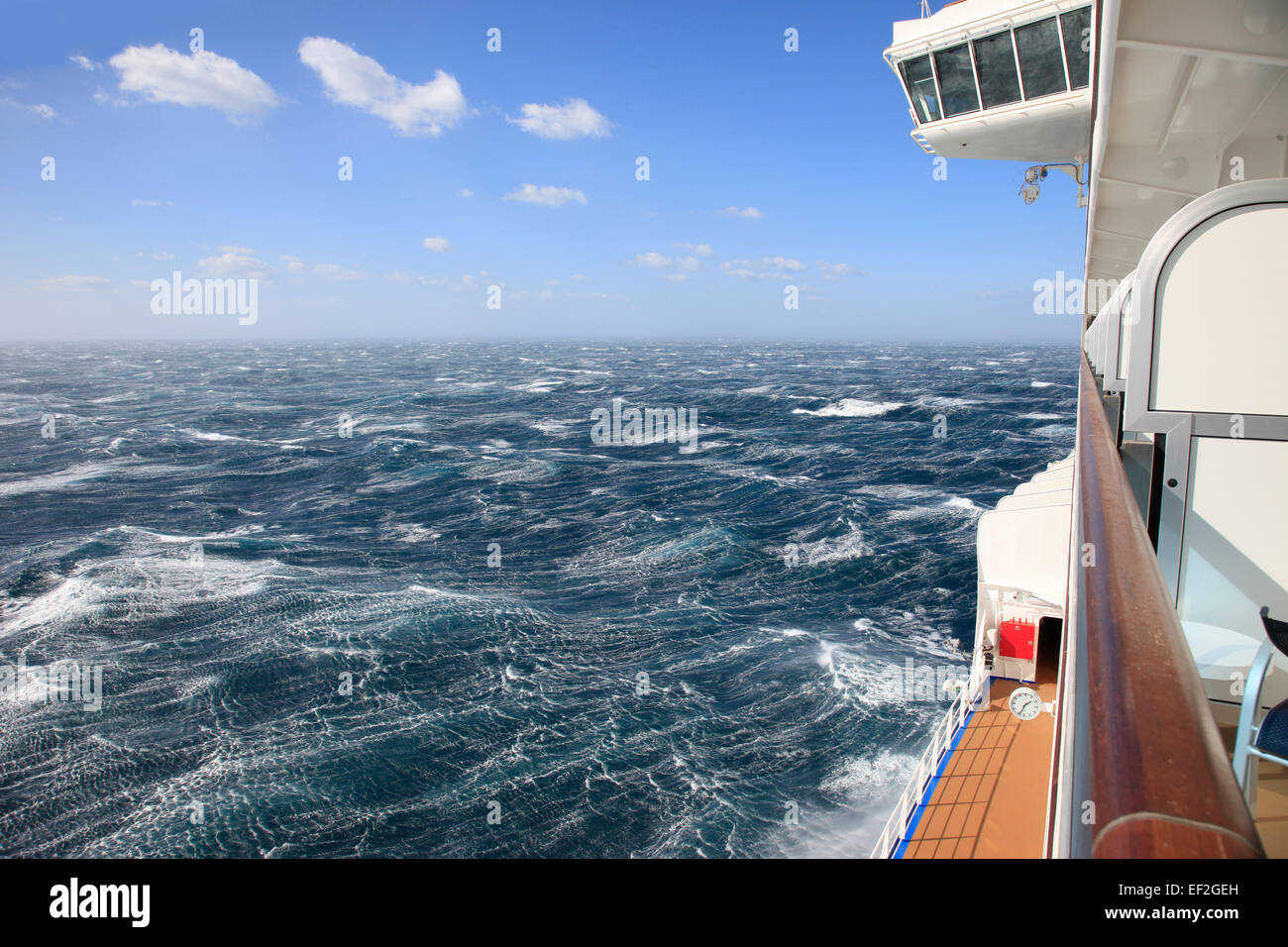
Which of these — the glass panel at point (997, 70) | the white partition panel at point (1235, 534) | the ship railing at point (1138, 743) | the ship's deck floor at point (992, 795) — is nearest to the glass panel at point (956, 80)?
the glass panel at point (997, 70)

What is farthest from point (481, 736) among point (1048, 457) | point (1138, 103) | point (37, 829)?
point (1048, 457)

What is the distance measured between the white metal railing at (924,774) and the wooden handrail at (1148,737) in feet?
26.0

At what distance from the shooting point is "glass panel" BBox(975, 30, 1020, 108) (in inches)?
645

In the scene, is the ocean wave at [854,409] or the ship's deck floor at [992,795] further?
the ocean wave at [854,409]

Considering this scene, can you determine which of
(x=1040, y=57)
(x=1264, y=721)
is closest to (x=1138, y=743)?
(x=1264, y=721)

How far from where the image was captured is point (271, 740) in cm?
1517

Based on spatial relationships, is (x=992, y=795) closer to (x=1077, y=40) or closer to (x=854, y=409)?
(x=1077, y=40)

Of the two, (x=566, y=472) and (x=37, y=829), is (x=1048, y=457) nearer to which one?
(x=566, y=472)

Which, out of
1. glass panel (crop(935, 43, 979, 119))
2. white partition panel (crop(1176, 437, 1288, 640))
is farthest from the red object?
glass panel (crop(935, 43, 979, 119))

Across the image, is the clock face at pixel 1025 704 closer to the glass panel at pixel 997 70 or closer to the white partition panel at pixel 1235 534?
the white partition panel at pixel 1235 534

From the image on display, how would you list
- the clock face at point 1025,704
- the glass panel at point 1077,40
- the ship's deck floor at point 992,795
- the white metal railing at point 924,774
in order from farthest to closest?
the glass panel at point 1077,40 < the clock face at point 1025,704 < the white metal railing at point 924,774 < the ship's deck floor at point 992,795

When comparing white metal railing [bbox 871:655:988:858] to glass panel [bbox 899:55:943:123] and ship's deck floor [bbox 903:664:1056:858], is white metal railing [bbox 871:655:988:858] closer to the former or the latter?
ship's deck floor [bbox 903:664:1056:858]

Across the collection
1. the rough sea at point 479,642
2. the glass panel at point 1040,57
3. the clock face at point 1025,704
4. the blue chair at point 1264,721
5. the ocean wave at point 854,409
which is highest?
the glass panel at point 1040,57

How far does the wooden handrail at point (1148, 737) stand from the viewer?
984mm
